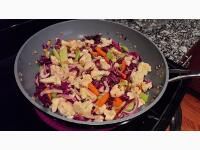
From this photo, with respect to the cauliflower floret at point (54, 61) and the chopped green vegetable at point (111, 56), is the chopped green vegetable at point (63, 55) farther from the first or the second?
the chopped green vegetable at point (111, 56)

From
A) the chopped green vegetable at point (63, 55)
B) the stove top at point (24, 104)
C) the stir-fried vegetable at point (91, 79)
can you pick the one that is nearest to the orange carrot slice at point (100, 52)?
the stir-fried vegetable at point (91, 79)

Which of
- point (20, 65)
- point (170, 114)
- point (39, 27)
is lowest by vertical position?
point (170, 114)

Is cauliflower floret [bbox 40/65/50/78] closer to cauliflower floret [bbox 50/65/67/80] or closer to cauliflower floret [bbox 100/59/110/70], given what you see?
cauliflower floret [bbox 50/65/67/80]

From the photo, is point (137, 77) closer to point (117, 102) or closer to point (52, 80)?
point (117, 102)

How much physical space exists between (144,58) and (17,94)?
1.49 feet

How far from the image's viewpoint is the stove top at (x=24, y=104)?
2.79 feet

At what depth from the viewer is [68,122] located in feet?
2.38

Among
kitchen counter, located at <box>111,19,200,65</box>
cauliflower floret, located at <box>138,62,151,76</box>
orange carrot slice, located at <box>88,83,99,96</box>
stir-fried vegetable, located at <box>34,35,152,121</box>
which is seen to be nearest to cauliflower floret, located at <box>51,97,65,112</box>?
stir-fried vegetable, located at <box>34,35,152,121</box>

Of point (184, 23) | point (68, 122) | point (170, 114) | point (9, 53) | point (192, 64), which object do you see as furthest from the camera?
point (192, 64)

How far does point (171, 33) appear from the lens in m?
1.24

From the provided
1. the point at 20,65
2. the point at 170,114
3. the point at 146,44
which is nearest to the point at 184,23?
the point at 146,44

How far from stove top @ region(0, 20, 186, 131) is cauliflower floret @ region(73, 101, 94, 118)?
0.25 ft

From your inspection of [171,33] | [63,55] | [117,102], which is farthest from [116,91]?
[171,33]
